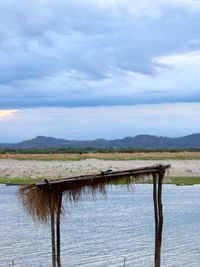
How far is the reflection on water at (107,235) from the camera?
21.9m

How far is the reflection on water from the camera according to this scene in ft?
Result: 71.7

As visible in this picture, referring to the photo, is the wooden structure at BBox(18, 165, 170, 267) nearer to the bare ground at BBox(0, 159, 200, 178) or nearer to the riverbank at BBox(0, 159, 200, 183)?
the riverbank at BBox(0, 159, 200, 183)

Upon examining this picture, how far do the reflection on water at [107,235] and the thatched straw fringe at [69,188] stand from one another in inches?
250

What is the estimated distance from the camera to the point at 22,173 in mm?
59250

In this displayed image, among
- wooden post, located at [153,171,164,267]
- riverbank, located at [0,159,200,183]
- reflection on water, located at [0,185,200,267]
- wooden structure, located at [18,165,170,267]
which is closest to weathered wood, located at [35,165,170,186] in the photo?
wooden structure, located at [18,165,170,267]

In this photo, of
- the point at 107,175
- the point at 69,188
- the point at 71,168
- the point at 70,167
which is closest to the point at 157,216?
the point at 107,175

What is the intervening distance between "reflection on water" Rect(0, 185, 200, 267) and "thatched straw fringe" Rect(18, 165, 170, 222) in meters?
6.34

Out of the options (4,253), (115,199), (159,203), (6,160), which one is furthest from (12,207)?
(6,160)

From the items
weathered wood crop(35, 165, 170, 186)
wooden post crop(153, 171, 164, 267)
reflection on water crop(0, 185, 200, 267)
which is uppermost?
weathered wood crop(35, 165, 170, 186)

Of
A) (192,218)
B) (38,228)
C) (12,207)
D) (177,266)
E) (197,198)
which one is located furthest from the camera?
(197,198)

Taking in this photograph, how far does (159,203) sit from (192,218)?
56.1 ft

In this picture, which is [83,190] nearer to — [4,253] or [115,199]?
[4,253]

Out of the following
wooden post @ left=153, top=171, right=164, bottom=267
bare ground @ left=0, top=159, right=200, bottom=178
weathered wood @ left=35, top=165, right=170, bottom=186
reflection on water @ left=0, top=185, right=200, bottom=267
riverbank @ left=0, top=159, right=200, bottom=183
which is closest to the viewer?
weathered wood @ left=35, top=165, right=170, bottom=186

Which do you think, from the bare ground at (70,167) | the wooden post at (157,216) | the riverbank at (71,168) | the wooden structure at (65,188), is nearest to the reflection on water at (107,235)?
the wooden post at (157,216)
